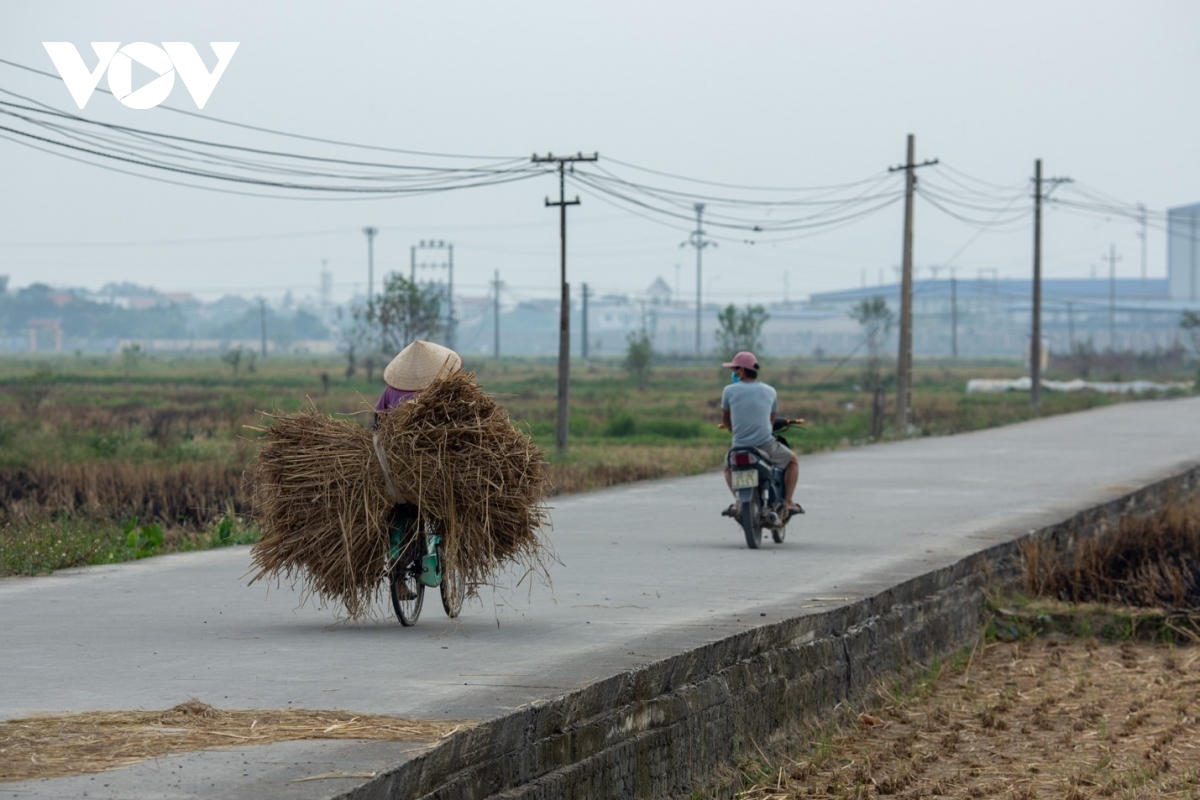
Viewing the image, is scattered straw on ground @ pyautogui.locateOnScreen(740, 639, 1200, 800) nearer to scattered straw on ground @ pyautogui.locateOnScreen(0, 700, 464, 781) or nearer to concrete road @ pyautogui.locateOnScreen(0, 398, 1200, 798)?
concrete road @ pyautogui.locateOnScreen(0, 398, 1200, 798)

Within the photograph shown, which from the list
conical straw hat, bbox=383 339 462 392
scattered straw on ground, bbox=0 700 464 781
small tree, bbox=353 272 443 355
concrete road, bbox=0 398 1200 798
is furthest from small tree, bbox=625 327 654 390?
scattered straw on ground, bbox=0 700 464 781

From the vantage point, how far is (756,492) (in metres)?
13.6

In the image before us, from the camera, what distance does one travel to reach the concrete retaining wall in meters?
5.85

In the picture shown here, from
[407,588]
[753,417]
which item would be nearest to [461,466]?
[407,588]

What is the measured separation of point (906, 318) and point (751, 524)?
2388 centimetres

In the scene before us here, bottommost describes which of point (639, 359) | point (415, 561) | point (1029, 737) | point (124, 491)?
point (1029, 737)

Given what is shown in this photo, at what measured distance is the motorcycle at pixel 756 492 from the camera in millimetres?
13258

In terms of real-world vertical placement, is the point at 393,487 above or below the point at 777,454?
above

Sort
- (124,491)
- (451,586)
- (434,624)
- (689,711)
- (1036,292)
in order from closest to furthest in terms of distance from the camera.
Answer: (689,711), (451,586), (434,624), (124,491), (1036,292)

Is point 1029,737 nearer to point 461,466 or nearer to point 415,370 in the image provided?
point 461,466

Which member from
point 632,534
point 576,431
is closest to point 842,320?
point 576,431

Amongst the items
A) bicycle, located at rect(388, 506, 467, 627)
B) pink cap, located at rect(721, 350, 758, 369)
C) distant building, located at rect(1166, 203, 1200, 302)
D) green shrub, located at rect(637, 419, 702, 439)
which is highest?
distant building, located at rect(1166, 203, 1200, 302)

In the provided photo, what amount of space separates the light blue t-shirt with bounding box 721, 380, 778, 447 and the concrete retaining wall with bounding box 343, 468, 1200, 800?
2144mm

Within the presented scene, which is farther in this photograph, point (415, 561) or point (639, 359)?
point (639, 359)
